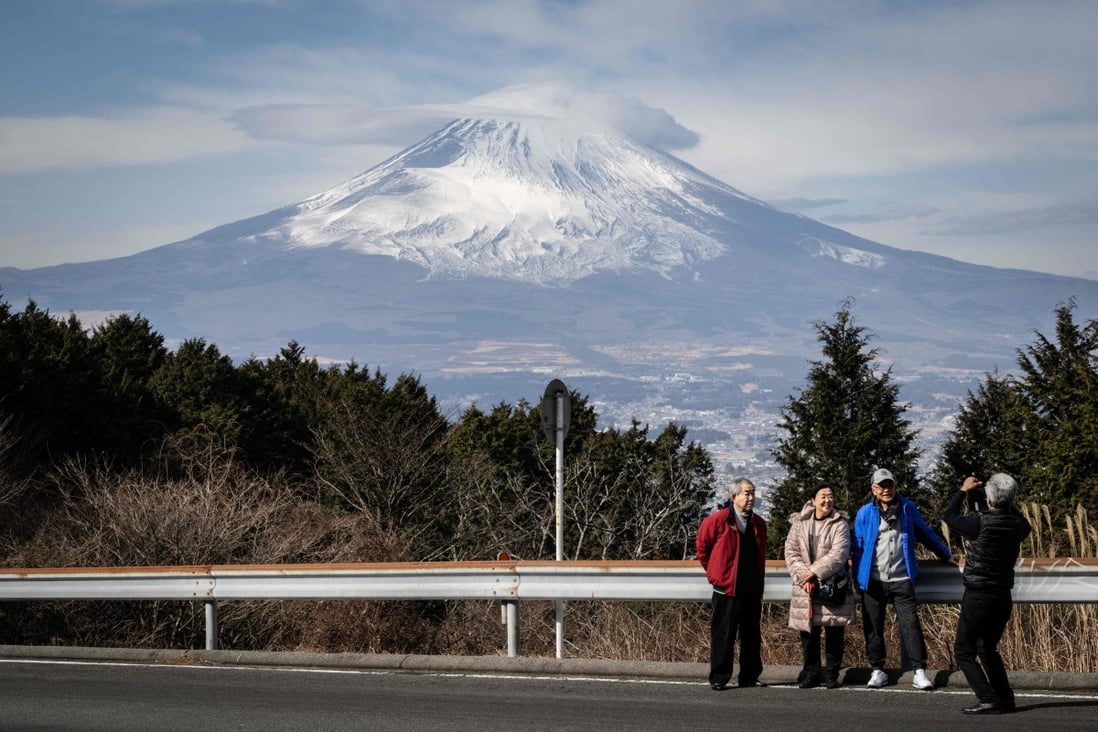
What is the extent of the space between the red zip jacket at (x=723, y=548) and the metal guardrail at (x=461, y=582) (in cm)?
39

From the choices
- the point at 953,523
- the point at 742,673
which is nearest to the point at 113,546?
the point at 742,673

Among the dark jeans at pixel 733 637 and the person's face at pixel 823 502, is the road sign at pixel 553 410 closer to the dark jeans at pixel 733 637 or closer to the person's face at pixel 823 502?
the dark jeans at pixel 733 637

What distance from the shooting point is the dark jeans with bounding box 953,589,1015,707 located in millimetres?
8102

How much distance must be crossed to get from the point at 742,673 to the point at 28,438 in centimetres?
3508

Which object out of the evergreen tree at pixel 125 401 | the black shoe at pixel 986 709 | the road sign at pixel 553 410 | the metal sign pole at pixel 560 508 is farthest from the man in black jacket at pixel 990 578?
the evergreen tree at pixel 125 401

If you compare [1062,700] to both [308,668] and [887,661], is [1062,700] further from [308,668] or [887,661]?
[308,668]

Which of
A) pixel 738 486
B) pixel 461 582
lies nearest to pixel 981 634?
pixel 738 486

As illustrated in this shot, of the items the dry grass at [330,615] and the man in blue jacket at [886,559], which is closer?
the man in blue jacket at [886,559]

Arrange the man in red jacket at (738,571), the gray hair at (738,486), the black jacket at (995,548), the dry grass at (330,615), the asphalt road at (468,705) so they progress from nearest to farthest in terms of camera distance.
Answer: the asphalt road at (468,705) < the black jacket at (995,548) < the man in red jacket at (738,571) < the gray hair at (738,486) < the dry grass at (330,615)

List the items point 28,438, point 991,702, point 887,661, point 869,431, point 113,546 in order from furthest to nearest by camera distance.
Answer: point 869,431
point 28,438
point 113,546
point 887,661
point 991,702

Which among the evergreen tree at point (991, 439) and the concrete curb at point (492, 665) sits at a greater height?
the evergreen tree at point (991, 439)

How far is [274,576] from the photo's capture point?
35.4 feet

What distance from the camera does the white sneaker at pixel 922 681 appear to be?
8.64 meters

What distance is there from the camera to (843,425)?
56.7 meters
